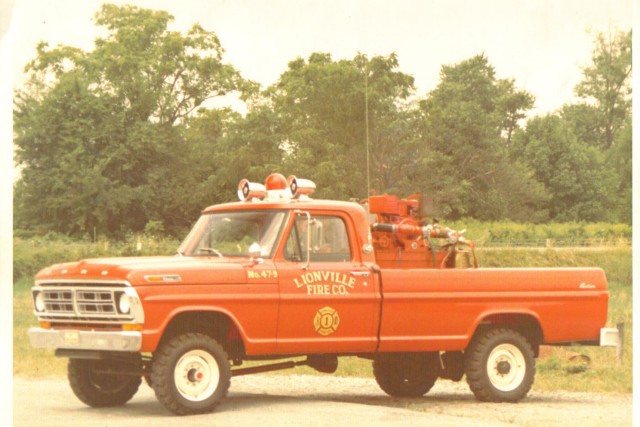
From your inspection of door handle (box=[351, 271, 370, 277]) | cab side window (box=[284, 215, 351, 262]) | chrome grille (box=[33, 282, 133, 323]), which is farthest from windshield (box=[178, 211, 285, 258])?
chrome grille (box=[33, 282, 133, 323])

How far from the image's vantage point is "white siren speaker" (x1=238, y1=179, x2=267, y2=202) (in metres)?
13.1

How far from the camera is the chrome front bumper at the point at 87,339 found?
455 inches

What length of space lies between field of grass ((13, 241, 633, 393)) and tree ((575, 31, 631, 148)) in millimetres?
2208

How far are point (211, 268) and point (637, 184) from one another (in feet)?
13.1

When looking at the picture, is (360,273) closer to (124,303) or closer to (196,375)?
(196,375)

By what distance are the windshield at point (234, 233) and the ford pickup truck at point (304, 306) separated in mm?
13

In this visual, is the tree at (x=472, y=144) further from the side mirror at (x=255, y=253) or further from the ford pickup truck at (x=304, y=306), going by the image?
the side mirror at (x=255, y=253)

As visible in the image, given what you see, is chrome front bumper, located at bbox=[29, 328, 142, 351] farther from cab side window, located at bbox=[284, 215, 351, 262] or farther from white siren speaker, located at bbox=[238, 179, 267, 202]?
white siren speaker, located at bbox=[238, 179, 267, 202]

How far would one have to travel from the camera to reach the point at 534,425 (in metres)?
12.0

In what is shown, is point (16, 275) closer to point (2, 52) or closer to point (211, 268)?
point (211, 268)

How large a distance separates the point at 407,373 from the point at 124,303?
394 centimetres

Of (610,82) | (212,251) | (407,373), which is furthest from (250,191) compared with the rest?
(610,82)

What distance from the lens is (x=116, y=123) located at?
1788 cm

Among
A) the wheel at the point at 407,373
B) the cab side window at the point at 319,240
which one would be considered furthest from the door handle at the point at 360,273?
the wheel at the point at 407,373
